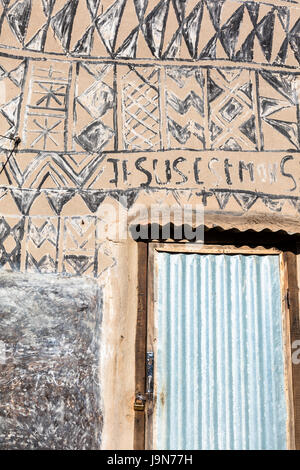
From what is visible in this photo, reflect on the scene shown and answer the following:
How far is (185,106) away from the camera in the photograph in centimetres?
555

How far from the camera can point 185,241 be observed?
531 cm

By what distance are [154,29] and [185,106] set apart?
671mm

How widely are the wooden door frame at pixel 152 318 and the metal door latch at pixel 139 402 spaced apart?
0.07 ft

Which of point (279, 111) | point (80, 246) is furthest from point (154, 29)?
point (80, 246)

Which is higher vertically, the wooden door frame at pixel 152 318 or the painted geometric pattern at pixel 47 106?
the painted geometric pattern at pixel 47 106

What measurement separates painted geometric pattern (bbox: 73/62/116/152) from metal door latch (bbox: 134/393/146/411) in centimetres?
181

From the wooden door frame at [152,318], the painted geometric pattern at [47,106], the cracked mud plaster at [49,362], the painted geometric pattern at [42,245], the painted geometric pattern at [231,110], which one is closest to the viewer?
the cracked mud plaster at [49,362]

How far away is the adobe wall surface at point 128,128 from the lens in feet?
17.2

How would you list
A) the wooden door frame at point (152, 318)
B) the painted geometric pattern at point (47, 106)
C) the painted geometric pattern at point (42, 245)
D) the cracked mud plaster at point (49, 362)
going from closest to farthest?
1. the cracked mud plaster at point (49, 362)
2. the wooden door frame at point (152, 318)
3. the painted geometric pattern at point (42, 245)
4. the painted geometric pattern at point (47, 106)

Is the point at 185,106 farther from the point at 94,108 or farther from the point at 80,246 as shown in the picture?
the point at 80,246

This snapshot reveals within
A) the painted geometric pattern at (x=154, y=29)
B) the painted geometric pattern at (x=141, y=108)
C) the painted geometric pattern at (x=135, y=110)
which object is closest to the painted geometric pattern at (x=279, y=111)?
the painted geometric pattern at (x=135, y=110)

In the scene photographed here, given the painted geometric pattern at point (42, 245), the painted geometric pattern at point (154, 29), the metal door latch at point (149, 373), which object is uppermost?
the painted geometric pattern at point (154, 29)

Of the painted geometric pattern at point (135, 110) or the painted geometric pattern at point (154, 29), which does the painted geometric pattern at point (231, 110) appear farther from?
the painted geometric pattern at point (154, 29)

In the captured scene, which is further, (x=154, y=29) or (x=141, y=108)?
(x=154, y=29)
